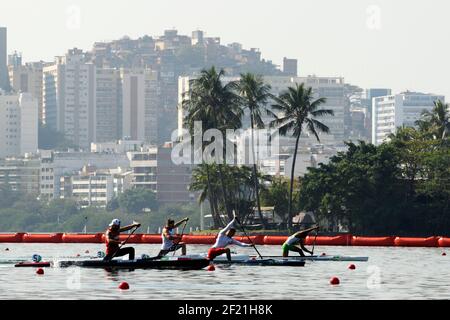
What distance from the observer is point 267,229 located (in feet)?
506

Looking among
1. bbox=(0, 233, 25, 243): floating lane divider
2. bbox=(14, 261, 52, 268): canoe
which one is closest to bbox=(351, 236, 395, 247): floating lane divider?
bbox=(0, 233, 25, 243): floating lane divider

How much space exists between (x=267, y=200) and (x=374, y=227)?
107 ft

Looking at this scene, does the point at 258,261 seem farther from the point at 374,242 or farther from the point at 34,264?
the point at 374,242

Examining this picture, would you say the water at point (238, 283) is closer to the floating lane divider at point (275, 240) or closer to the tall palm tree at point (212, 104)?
the floating lane divider at point (275, 240)

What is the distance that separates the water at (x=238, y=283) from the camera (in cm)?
4900

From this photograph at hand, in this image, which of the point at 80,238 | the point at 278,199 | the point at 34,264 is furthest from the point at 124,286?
the point at 278,199

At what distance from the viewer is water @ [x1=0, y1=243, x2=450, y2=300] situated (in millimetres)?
49000

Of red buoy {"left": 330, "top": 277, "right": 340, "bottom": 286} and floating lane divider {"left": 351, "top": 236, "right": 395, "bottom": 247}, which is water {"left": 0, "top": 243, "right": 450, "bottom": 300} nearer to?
red buoy {"left": 330, "top": 277, "right": 340, "bottom": 286}

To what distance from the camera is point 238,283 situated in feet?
178

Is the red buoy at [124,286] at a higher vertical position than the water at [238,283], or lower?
higher

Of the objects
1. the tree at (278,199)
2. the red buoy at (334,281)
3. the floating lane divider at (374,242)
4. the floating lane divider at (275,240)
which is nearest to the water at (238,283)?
the red buoy at (334,281)

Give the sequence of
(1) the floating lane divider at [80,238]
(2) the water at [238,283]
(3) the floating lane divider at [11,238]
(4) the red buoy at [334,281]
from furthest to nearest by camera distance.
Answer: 1. (1) the floating lane divider at [80,238]
2. (3) the floating lane divider at [11,238]
3. (4) the red buoy at [334,281]
4. (2) the water at [238,283]

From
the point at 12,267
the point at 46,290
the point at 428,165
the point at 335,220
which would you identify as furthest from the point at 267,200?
the point at 46,290
